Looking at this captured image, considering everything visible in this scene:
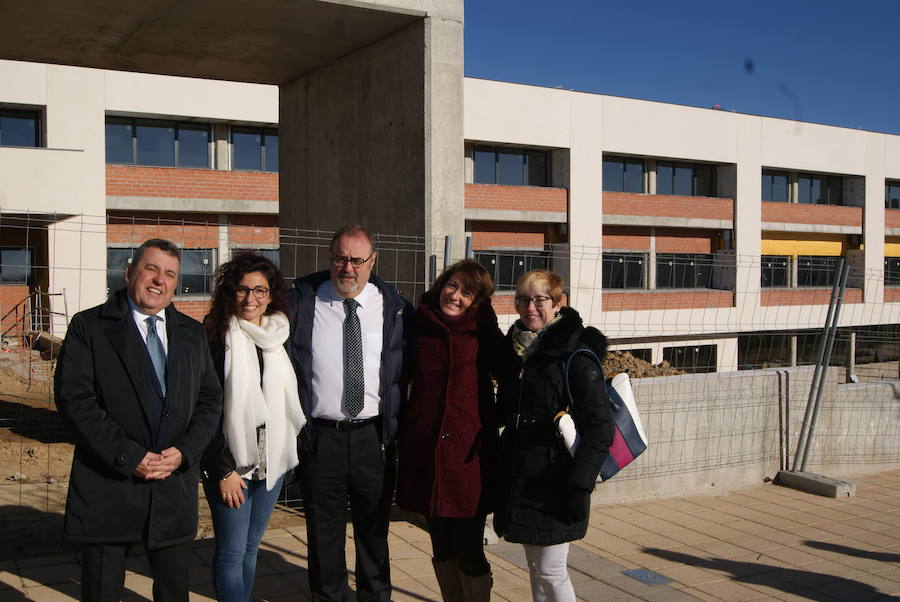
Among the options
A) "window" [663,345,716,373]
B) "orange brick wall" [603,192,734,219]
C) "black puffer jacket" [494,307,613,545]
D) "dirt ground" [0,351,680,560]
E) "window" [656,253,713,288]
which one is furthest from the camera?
"window" [656,253,713,288]

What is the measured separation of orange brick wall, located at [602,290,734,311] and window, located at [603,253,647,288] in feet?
2.38

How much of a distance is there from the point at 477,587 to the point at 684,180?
32.5 metres

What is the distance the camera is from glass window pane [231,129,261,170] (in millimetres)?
26781

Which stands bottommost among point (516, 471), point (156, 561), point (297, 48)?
point (156, 561)

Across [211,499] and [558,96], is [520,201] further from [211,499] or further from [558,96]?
[211,499]

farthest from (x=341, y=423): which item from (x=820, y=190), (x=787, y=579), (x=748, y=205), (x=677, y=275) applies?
(x=820, y=190)

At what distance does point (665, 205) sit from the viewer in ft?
108

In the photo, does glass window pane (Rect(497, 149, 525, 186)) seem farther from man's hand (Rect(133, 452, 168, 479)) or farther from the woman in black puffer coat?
man's hand (Rect(133, 452, 168, 479))

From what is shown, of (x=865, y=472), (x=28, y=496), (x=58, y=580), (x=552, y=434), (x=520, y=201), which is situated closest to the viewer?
(x=552, y=434)

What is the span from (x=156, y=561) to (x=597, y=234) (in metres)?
28.7

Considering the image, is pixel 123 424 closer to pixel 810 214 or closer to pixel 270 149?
pixel 270 149

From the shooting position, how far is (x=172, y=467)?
3.51 meters

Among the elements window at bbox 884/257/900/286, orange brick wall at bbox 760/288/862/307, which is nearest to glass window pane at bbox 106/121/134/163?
orange brick wall at bbox 760/288/862/307

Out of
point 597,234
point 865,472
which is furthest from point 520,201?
point 865,472
